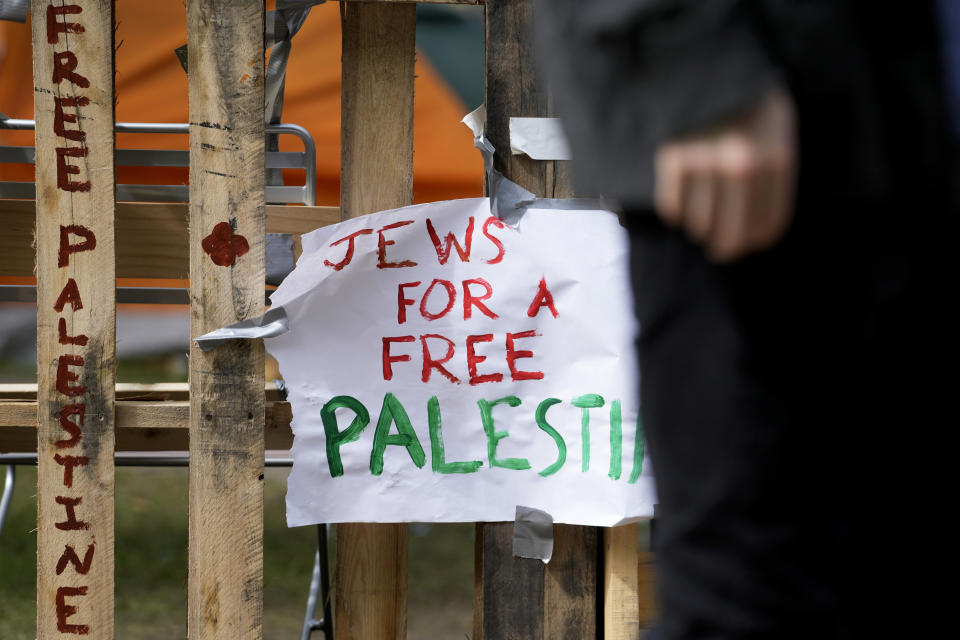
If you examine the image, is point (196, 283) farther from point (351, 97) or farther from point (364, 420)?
point (351, 97)

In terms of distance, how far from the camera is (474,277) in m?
1.96

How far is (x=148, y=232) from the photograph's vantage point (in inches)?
92.9

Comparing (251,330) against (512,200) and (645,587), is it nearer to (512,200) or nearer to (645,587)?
(512,200)

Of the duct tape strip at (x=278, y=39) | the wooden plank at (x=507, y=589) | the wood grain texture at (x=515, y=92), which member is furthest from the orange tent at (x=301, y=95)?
the wooden plank at (x=507, y=589)

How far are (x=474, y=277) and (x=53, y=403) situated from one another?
0.82 metres

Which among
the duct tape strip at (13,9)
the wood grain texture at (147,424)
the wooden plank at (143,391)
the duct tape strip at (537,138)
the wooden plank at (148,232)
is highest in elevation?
the duct tape strip at (13,9)

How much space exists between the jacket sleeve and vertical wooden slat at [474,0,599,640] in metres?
1.06

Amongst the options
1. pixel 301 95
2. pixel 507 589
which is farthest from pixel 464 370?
pixel 301 95

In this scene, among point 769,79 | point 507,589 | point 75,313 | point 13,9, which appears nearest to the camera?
point 769,79

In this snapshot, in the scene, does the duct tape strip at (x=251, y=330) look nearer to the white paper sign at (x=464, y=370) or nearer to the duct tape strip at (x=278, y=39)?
the white paper sign at (x=464, y=370)

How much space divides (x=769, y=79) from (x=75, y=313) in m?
1.48

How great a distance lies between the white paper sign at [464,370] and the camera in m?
1.96

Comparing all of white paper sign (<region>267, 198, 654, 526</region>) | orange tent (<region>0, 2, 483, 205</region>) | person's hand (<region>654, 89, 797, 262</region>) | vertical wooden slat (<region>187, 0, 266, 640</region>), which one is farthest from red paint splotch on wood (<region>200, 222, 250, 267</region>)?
orange tent (<region>0, 2, 483, 205</region>)

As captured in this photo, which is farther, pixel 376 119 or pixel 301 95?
pixel 301 95
